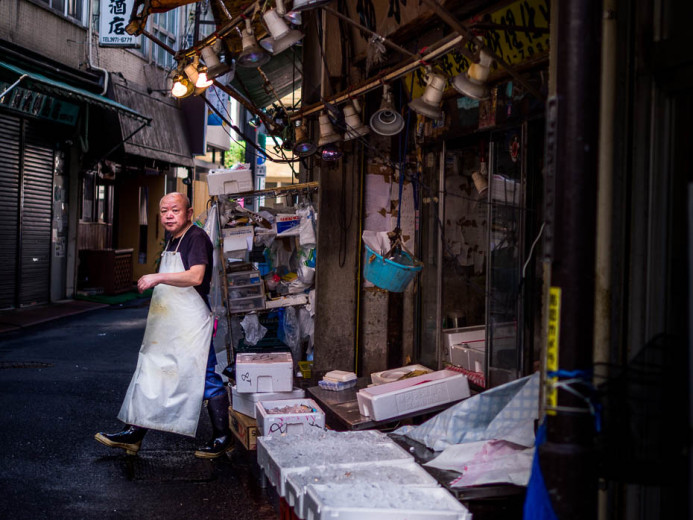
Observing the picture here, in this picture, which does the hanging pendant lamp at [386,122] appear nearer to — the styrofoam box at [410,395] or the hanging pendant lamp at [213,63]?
the hanging pendant lamp at [213,63]

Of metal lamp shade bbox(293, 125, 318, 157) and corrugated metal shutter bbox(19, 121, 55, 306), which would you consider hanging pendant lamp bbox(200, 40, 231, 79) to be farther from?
corrugated metal shutter bbox(19, 121, 55, 306)

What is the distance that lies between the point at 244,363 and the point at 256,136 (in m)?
19.8

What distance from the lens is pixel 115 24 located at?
15719mm

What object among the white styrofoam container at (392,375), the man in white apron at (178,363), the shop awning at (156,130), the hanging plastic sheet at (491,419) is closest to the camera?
the hanging plastic sheet at (491,419)

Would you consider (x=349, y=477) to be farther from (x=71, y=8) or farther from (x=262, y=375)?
(x=71, y=8)

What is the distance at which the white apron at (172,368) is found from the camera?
579 centimetres

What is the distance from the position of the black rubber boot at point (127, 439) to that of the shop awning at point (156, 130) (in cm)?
1323

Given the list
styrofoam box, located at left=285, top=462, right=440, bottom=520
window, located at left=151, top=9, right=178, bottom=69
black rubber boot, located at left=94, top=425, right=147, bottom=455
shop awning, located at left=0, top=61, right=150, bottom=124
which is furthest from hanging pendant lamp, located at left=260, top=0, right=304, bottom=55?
window, located at left=151, top=9, right=178, bottom=69

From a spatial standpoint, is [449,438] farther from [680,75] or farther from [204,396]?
[680,75]

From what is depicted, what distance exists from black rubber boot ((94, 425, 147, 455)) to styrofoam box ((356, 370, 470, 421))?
1916 millimetres

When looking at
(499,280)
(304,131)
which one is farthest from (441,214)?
(304,131)

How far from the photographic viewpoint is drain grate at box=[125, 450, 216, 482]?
17.9 feet

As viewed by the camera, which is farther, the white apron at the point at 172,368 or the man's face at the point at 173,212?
the man's face at the point at 173,212

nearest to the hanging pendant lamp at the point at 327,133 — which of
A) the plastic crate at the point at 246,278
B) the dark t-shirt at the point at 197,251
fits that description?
the plastic crate at the point at 246,278
